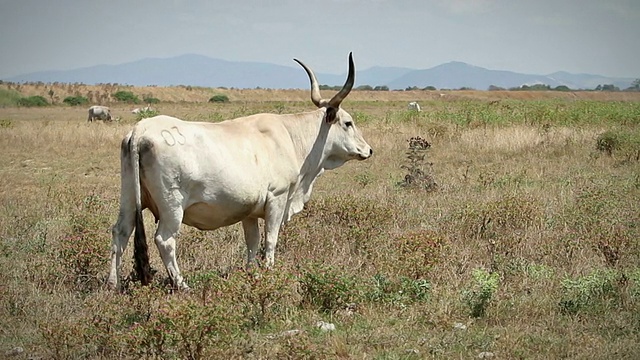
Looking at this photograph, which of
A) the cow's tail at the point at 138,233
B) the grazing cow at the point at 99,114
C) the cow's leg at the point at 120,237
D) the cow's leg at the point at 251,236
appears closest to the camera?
the cow's tail at the point at 138,233

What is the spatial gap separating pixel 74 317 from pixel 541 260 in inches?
207

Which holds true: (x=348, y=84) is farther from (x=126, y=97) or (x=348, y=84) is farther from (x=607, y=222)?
(x=126, y=97)

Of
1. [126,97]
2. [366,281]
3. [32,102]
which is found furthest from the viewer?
[126,97]

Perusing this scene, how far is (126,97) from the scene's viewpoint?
197 ft

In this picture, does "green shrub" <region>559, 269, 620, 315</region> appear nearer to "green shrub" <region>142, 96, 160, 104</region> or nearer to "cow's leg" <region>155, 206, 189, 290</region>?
"cow's leg" <region>155, 206, 189, 290</region>

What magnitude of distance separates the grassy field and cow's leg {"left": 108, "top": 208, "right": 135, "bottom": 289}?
18cm

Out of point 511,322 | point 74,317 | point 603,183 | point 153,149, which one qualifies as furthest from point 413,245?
point 603,183

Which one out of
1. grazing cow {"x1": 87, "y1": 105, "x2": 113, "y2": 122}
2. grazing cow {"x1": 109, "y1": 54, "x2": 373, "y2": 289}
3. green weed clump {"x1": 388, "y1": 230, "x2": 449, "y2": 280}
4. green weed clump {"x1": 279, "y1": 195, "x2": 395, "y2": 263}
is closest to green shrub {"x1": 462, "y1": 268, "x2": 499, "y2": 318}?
green weed clump {"x1": 388, "y1": 230, "x2": 449, "y2": 280}

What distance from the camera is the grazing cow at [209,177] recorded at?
276 inches

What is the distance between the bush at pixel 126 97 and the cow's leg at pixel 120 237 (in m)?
53.0

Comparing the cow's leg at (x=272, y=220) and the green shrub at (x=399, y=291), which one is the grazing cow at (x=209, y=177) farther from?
the green shrub at (x=399, y=291)

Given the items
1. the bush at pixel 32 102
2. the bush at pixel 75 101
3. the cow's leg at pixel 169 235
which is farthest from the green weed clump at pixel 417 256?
the bush at pixel 75 101

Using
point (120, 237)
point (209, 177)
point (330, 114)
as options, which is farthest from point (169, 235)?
point (330, 114)

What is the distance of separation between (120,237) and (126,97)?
55.1m
